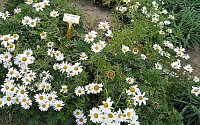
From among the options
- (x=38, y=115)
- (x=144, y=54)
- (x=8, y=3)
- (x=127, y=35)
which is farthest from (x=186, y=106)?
(x=8, y=3)

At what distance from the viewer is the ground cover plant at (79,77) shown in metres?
2.51

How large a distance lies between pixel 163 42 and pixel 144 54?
13.2 inches

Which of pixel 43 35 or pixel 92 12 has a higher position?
pixel 43 35

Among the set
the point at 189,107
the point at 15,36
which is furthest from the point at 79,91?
the point at 189,107

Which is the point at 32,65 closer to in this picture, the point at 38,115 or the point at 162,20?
the point at 38,115

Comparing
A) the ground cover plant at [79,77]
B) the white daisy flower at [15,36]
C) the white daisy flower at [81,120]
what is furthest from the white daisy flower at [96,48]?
the white daisy flower at [15,36]

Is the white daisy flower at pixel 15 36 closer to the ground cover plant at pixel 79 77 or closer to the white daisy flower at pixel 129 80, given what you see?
the ground cover plant at pixel 79 77

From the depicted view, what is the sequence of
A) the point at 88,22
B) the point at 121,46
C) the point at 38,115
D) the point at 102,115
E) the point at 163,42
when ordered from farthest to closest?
the point at 88,22, the point at 163,42, the point at 121,46, the point at 38,115, the point at 102,115

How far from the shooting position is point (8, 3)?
3686mm

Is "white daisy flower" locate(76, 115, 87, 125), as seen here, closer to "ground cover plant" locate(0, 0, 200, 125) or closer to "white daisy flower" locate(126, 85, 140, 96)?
"ground cover plant" locate(0, 0, 200, 125)

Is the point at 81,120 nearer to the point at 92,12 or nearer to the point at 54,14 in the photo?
the point at 54,14

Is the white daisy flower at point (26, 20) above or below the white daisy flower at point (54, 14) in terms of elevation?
below

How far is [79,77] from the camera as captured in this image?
2686mm

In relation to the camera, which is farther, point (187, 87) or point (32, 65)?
point (187, 87)
